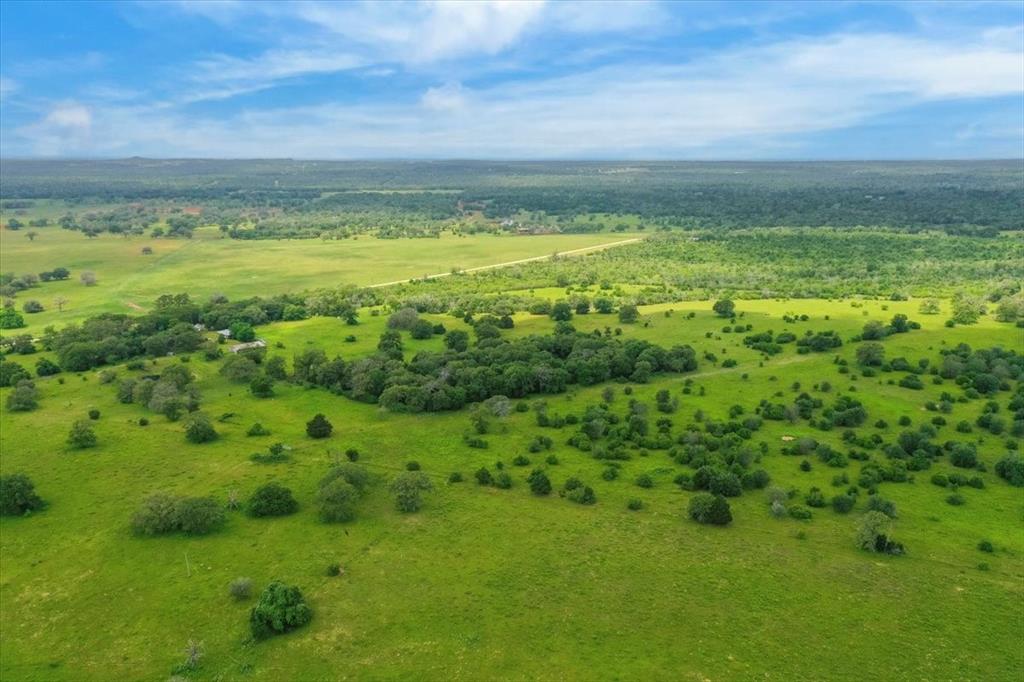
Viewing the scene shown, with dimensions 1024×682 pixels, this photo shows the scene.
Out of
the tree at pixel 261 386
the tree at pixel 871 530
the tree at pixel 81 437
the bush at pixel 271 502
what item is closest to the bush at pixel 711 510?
the tree at pixel 871 530

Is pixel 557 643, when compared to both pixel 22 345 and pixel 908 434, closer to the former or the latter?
pixel 908 434

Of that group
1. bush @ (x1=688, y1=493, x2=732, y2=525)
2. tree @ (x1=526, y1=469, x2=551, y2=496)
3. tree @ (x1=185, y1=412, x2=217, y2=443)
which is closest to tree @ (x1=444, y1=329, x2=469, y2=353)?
tree @ (x1=185, y1=412, x2=217, y2=443)

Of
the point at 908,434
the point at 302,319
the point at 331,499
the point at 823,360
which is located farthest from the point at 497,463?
the point at 302,319

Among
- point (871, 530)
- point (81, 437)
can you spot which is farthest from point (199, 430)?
point (871, 530)

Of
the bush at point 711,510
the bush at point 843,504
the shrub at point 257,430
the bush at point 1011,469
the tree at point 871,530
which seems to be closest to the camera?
the tree at point 871,530

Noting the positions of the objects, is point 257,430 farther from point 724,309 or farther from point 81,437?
point 724,309

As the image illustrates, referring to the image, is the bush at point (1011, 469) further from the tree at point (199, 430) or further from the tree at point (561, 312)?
the tree at point (199, 430)

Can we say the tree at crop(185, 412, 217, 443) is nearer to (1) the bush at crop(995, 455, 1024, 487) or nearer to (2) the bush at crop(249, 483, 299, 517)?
(2) the bush at crop(249, 483, 299, 517)
